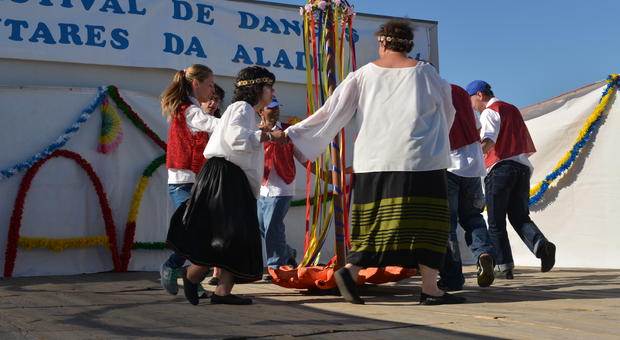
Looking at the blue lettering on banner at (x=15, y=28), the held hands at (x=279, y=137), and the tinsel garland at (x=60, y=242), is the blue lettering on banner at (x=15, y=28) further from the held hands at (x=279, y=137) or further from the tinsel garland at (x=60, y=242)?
the held hands at (x=279, y=137)

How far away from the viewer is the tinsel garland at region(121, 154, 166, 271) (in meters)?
6.61

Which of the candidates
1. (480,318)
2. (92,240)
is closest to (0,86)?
(92,240)

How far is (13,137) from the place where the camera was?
20.6 ft

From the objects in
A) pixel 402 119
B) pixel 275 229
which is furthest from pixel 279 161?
pixel 402 119

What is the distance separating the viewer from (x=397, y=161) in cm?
366

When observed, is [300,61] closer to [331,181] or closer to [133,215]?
[133,215]

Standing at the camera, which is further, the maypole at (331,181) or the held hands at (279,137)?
the maypole at (331,181)

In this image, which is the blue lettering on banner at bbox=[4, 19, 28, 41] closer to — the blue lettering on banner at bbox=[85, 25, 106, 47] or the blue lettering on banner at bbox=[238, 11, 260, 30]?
the blue lettering on banner at bbox=[85, 25, 106, 47]

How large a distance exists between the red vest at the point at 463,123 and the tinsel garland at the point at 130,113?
318cm

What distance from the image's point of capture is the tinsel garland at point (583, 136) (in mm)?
6738

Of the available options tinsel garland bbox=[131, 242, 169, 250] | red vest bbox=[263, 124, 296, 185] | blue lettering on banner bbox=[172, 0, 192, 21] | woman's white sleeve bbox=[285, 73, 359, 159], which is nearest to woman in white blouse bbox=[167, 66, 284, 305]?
woman's white sleeve bbox=[285, 73, 359, 159]

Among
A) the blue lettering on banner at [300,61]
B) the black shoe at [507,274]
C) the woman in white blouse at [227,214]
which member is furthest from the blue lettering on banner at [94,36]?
the black shoe at [507,274]

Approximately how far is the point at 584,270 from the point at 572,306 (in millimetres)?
3053

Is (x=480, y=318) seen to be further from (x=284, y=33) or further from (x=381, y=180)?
(x=284, y=33)
